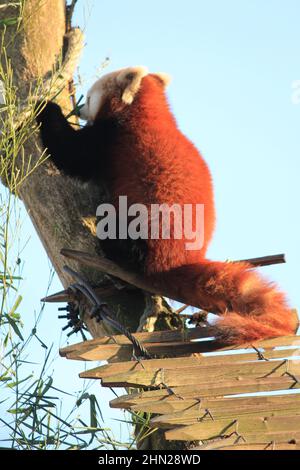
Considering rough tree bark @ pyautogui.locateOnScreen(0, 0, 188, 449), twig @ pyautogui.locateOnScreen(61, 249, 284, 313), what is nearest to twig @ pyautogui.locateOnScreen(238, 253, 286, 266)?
twig @ pyautogui.locateOnScreen(61, 249, 284, 313)

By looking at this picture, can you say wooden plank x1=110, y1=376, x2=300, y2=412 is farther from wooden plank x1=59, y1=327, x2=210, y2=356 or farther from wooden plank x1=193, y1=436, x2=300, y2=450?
wooden plank x1=59, y1=327, x2=210, y2=356

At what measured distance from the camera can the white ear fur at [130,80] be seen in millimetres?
4004

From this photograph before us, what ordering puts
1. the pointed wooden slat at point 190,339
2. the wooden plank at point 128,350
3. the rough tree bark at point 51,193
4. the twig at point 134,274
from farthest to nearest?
1. the rough tree bark at point 51,193
2. the twig at point 134,274
3. the pointed wooden slat at point 190,339
4. the wooden plank at point 128,350

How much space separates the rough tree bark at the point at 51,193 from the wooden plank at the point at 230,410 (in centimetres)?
86

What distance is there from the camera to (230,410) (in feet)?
8.17

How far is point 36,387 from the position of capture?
320 cm

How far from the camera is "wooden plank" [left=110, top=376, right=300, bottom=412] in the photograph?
2.52 meters

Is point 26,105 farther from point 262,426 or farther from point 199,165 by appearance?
point 262,426

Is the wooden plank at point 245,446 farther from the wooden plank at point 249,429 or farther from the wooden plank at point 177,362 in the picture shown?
the wooden plank at point 177,362

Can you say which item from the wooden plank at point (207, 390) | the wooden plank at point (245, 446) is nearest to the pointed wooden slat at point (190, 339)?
the wooden plank at point (207, 390)

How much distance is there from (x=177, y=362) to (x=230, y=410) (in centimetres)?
34

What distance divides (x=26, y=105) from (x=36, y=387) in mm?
1151

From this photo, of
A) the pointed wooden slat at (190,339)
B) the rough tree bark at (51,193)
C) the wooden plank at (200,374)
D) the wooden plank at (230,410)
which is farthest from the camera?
the rough tree bark at (51,193)

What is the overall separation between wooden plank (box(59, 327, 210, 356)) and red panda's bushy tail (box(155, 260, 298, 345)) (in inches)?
3.8
